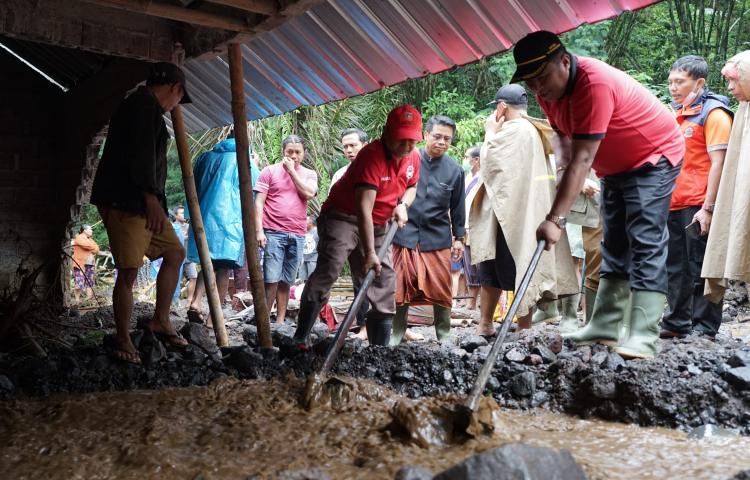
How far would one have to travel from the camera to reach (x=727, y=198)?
4.78m

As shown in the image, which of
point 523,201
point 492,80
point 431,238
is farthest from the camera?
point 492,80

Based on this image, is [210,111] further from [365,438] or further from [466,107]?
[466,107]

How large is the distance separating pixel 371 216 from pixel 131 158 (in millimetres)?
1502

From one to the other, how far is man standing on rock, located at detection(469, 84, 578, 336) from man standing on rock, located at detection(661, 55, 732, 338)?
77 cm

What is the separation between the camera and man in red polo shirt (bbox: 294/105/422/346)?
4.57 meters

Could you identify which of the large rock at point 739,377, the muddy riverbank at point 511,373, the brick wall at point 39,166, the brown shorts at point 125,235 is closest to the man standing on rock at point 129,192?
the brown shorts at point 125,235

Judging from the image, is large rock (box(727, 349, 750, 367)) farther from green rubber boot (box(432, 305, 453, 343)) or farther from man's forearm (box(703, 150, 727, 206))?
green rubber boot (box(432, 305, 453, 343))

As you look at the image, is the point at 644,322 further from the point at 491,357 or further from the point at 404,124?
the point at 404,124

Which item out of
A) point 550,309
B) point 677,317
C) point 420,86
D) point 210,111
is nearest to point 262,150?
point 420,86

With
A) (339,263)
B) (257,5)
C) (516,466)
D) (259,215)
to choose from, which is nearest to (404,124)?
(339,263)

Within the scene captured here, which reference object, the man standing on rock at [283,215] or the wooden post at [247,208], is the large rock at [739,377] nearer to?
the wooden post at [247,208]

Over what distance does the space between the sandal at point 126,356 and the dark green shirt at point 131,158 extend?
842 mm

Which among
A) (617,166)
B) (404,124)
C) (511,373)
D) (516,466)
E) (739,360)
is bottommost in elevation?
(516,466)

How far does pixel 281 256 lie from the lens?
24.7 feet
